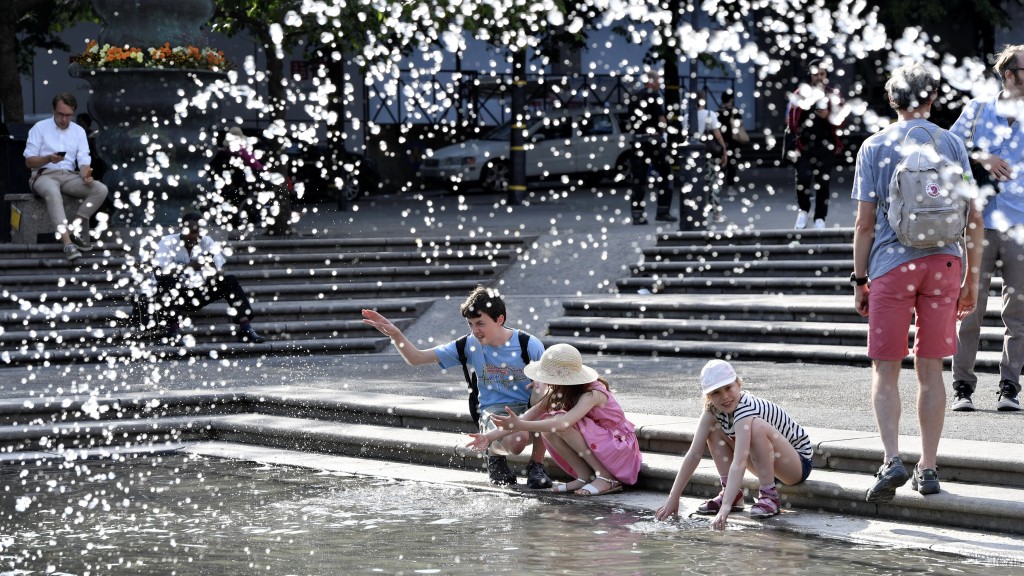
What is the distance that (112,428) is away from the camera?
381 inches

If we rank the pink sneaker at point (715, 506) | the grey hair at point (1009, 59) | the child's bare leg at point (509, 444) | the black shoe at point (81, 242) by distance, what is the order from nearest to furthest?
the pink sneaker at point (715, 506) < the grey hair at point (1009, 59) < the child's bare leg at point (509, 444) < the black shoe at point (81, 242)

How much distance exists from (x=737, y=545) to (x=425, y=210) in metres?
18.0

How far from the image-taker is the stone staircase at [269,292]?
514 inches

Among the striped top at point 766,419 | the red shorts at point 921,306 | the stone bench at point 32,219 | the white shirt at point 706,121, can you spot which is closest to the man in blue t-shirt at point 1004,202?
the red shorts at point 921,306

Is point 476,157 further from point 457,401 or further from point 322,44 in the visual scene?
point 457,401

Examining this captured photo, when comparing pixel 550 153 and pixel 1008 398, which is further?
pixel 550 153

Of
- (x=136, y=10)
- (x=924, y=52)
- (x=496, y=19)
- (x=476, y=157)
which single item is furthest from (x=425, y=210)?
(x=924, y=52)

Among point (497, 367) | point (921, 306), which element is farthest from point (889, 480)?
point (497, 367)

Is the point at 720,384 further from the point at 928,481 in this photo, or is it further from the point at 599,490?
the point at 599,490

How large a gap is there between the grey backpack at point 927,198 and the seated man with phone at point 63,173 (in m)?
10.1

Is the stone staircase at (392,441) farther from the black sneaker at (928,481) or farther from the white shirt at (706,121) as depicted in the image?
the white shirt at (706,121)

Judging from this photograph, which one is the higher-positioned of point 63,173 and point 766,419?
point 63,173

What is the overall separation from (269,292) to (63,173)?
2.48 meters

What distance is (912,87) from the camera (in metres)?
6.45
